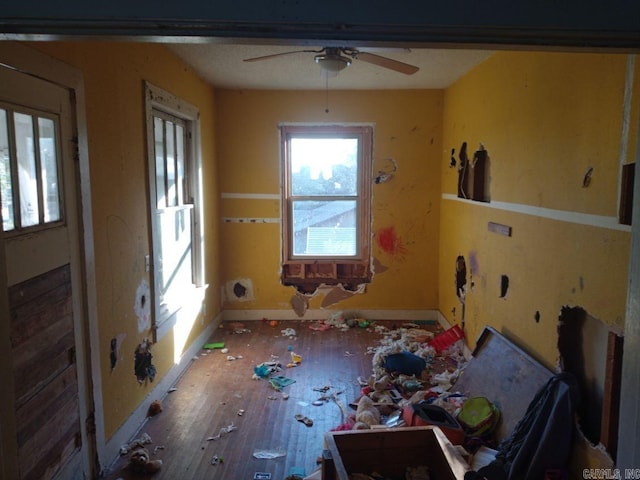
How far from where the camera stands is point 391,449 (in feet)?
7.95

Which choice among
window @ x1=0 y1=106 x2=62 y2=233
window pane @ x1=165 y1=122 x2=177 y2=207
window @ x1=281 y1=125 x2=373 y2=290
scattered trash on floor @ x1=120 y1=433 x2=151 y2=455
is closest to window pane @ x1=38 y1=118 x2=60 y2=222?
window @ x1=0 y1=106 x2=62 y2=233

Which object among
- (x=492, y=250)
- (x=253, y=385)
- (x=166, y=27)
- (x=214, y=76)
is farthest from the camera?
(x=214, y=76)

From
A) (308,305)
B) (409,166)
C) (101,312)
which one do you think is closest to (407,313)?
(308,305)

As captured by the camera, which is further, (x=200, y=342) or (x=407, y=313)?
(x=407, y=313)

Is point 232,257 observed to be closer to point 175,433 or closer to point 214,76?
point 214,76

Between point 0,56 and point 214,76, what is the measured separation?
306 centimetres

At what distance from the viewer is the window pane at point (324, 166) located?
5.38m

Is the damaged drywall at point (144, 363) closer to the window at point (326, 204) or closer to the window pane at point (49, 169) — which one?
the window pane at point (49, 169)

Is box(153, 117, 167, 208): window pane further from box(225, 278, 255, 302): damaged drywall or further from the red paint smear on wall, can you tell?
the red paint smear on wall

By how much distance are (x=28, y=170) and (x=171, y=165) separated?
2.02m

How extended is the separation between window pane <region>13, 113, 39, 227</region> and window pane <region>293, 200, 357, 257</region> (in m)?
3.56

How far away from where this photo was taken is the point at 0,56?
1790 mm

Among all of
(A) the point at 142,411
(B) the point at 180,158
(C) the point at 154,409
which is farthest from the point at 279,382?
(B) the point at 180,158

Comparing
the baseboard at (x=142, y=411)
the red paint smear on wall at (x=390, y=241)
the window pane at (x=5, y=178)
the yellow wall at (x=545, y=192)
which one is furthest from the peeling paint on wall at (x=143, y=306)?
the red paint smear on wall at (x=390, y=241)
